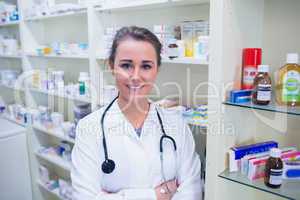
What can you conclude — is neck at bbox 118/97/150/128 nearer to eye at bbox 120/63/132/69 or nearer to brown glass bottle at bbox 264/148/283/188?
eye at bbox 120/63/132/69

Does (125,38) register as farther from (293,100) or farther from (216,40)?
(293,100)

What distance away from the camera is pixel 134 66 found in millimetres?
1121

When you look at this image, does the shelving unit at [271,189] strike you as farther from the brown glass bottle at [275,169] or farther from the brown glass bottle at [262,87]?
the brown glass bottle at [262,87]

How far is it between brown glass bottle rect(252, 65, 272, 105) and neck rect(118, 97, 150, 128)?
0.48 meters

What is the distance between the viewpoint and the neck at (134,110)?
122cm

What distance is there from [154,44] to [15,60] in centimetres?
247

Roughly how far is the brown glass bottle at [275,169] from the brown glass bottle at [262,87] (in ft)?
0.60

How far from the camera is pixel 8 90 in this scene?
3.19 m

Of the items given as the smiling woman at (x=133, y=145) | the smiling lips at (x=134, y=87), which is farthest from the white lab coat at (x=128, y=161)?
the smiling lips at (x=134, y=87)

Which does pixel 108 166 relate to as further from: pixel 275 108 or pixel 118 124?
pixel 275 108

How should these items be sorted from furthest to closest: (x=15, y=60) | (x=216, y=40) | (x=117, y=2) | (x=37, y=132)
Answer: (x=15, y=60) < (x=37, y=132) < (x=117, y=2) < (x=216, y=40)

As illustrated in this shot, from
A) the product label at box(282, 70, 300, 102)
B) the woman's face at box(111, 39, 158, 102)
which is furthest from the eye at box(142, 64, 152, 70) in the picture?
the product label at box(282, 70, 300, 102)

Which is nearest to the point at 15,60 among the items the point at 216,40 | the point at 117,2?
the point at 117,2

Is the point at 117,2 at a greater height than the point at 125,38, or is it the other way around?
the point at 117,2
